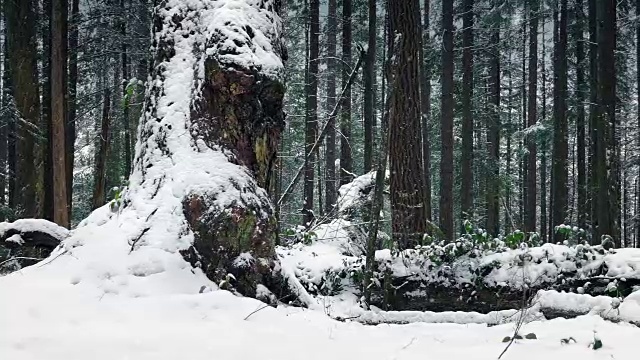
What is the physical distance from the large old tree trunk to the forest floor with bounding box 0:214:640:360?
329 millimetres

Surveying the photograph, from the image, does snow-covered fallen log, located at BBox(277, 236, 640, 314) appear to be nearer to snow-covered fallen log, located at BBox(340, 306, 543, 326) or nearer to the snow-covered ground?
snow-covered fallen log, located at BBox(340, 306, 543, 326)

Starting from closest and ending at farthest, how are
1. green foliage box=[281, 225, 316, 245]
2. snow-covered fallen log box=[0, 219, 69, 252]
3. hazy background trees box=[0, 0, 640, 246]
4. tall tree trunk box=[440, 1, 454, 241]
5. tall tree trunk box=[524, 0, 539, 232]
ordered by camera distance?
snow-covered fallen log box=[0, 219, 69, 252] → hazy background trees box=[0, 0, 640, 246] → green foliage box=[281, 225, 316, 245] → tall tree trunk box=[440, 1, 454, 241] → tall tree trunk box=[524, 0, 539, 232]

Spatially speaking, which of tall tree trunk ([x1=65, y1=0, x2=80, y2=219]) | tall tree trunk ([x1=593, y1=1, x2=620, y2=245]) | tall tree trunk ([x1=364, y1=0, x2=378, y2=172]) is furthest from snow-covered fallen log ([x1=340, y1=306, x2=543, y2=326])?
tall tree trunk ([x1=65, y1=0, x2=80, y2=219])

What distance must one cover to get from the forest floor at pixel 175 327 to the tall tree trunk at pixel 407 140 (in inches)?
144

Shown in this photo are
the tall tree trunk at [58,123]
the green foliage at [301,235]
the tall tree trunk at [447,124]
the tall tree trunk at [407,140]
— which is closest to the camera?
the tall tree trunk at [407,140]

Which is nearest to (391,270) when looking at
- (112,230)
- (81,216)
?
(112,230)

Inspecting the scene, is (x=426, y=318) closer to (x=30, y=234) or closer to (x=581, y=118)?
(x=30, y=234)

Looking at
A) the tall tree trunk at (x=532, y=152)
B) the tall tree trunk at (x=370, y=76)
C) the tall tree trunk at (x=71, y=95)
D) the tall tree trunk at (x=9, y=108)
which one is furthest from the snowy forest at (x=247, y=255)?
the tall tree trunk at (x=532, y=152)

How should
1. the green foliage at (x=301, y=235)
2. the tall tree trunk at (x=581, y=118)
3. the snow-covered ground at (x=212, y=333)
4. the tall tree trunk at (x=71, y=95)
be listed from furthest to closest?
the tall tree trunk at (x=581, y=118), the tall tree trunk at (x=71, y=95), the green foliage at (x=301, y=235), the snow-covered ground at (x=212, y=333)

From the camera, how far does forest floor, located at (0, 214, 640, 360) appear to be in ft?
7.70

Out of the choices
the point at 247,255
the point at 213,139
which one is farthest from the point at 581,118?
the point at 247,255

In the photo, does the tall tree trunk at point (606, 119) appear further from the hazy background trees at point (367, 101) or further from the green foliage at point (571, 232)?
the green foliage at point (571, 232)

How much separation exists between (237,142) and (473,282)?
380cm

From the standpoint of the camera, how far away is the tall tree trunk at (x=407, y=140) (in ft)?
23.8
